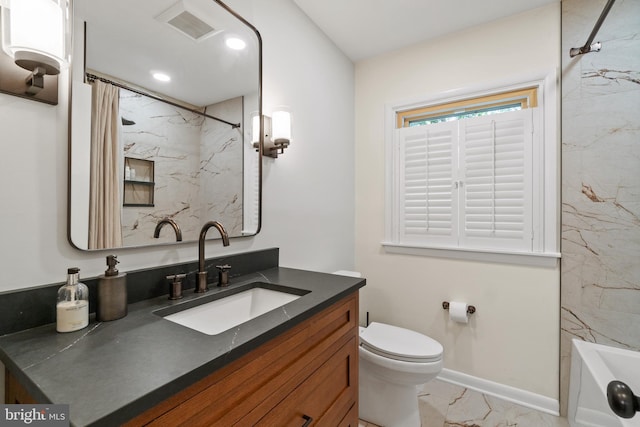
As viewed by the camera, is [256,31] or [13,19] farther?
[256,31]

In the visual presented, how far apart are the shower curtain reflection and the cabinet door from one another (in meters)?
0.76

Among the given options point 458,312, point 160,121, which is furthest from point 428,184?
point 160,121

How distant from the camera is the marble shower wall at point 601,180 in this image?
1.60 m

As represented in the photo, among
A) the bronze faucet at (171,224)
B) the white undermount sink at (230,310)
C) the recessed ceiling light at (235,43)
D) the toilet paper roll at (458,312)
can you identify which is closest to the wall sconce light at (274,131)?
the recessed ceiling light at (235,43)

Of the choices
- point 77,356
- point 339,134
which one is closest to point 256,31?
point 339,134

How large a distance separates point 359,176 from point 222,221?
1.47 metres

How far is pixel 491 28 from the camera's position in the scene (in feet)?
6.54

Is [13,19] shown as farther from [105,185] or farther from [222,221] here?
[222,221]

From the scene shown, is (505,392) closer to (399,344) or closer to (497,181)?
(399,344)

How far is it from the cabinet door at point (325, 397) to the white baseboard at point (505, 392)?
123 centimetres

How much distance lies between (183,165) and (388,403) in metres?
1.70

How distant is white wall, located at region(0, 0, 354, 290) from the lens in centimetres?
78

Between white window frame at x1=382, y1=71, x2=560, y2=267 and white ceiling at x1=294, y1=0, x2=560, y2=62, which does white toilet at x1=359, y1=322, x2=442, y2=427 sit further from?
white ceiling at x1=294, y1=0, x2=560, y2=62

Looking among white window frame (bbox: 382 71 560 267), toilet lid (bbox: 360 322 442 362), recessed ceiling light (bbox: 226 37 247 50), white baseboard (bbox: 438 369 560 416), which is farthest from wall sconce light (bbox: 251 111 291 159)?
white baseboard (bbox: 438 369 560 416)
